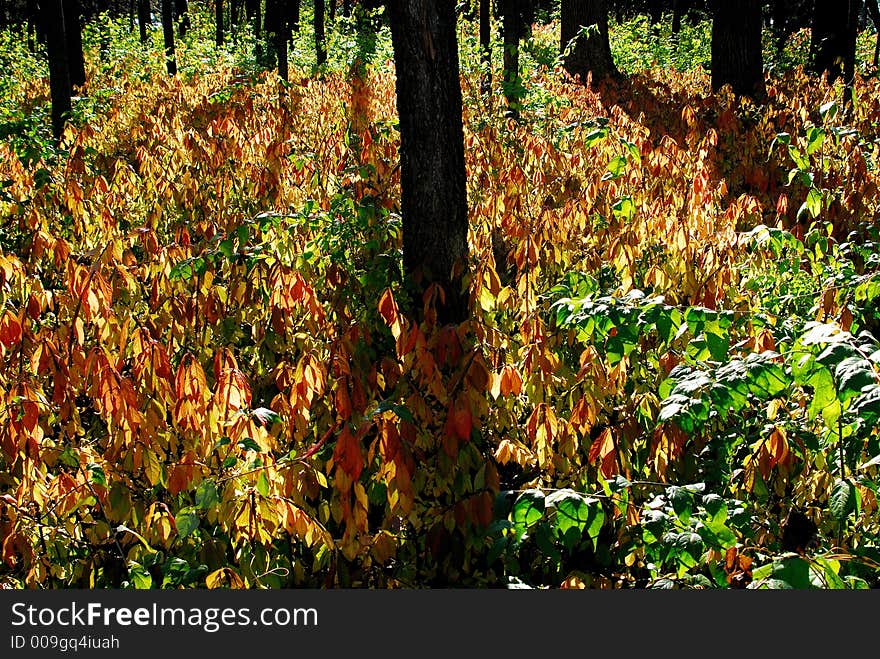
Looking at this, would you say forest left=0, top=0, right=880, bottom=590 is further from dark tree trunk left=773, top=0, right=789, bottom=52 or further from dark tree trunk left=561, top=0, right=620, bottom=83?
dark tree trunk left=773, top=0, right=789, bottom=52

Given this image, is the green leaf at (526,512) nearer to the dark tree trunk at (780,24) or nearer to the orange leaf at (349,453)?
the orange leaf at (349,453)

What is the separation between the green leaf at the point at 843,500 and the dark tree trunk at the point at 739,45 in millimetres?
8149

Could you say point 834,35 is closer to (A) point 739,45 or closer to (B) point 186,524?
(A) point 739,45

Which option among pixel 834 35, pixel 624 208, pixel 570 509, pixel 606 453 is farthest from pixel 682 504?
pixel 834 35

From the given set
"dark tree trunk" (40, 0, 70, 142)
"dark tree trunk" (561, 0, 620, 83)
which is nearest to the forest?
"dark tree trunk" (40, 0, 70, 142)

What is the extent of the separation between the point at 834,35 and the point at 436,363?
9.21 m

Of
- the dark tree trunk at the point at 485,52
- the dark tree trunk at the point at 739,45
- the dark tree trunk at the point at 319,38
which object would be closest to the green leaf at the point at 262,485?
the dark tree trunk at the point at 485,52

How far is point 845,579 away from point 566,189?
364 cm

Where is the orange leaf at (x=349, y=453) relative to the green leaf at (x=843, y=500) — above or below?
below

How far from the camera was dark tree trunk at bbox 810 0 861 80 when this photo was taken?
9.29 m

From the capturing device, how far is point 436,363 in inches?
111

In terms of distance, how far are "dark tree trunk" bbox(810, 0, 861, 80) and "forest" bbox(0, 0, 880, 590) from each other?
4.07 meters

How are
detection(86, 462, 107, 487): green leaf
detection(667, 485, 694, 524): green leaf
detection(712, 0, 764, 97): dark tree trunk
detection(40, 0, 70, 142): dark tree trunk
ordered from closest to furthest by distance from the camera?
detection(667, 485, 694, 524): green leaf < detection(86, 462, 107, 487): green leaf < detection(40, 0, 70, 142): dark tree trunk < detection(712, 0, 764, 97): dark tree trunk

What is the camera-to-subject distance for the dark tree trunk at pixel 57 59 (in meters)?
7.05
